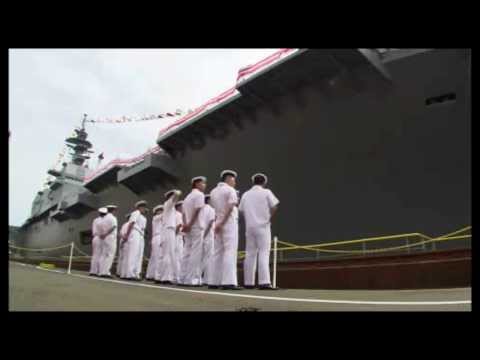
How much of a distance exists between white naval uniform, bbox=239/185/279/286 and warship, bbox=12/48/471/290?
2.47m

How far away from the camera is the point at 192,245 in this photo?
A: 549cm

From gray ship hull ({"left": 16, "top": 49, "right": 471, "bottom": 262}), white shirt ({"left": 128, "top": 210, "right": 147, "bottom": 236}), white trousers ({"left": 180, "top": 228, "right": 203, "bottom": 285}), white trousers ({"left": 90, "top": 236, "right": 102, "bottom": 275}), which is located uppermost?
gray ship hull ({"left": 16, "top": 49, "right": 471, "bottom": 262})

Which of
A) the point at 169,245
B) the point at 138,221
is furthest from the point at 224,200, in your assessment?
the point at 138,221

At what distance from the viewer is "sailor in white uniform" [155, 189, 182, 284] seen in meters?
6.18

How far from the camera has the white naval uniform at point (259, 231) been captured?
4.81 metres

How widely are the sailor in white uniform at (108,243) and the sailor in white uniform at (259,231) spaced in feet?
16.0

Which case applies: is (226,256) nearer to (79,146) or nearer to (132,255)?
(132,255)

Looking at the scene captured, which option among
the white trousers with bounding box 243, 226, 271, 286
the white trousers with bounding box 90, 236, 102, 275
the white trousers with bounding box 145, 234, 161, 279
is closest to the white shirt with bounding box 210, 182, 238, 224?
the white trousers with bounding box 243, 226, 271, 286

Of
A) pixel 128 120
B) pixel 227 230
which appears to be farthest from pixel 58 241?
pixel 227 230

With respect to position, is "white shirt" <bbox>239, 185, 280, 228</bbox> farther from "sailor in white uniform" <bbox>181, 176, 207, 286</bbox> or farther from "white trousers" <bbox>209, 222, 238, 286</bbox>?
"sailor in white uniform" <bbox>181, 176, 207, 286</bbox>

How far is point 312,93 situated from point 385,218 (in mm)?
3169

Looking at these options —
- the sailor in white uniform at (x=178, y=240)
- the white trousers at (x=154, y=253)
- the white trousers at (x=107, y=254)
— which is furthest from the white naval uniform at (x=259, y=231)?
the white trousers at (x=107, y=254)
